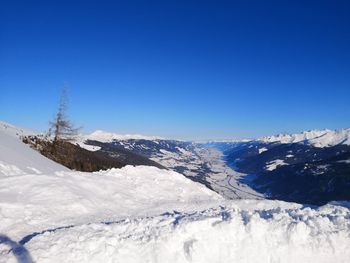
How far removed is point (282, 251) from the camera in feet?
49.3

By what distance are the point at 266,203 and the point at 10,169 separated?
16.6m

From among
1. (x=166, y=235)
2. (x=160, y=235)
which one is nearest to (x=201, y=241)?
(x=166, y=235)

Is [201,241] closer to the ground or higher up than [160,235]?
Answer: closer to the ground

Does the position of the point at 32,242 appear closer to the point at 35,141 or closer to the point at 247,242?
the point at 247,242

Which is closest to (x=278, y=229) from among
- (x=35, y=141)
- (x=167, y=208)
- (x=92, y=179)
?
(x=167, y=208)

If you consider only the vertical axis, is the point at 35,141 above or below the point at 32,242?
above

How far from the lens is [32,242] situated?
14.3m

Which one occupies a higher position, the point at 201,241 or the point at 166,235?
the point at 166,235

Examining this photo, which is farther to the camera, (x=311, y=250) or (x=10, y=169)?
(x=10, y=169)

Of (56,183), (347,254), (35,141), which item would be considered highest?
(35,141)

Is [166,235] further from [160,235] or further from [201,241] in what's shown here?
[201,241]

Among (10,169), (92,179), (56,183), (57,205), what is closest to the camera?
(57,205)

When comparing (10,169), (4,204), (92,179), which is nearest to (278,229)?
(4,204)

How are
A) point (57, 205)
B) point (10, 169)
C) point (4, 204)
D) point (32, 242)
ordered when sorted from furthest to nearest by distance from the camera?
point (10, 169) → point (57, 205) → point (4, 204) → point (32, 242)
